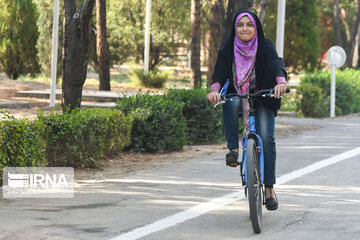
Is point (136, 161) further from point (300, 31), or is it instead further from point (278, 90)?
point (300, 31)

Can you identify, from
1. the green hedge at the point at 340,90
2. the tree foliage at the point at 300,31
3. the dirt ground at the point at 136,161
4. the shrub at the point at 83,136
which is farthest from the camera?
the tree foliage at the point at 300,31

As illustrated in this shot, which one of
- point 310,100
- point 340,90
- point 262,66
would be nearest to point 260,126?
point 262,66

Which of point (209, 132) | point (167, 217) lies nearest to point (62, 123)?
point (167, 217)

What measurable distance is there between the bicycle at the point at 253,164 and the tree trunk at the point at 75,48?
5442 mm

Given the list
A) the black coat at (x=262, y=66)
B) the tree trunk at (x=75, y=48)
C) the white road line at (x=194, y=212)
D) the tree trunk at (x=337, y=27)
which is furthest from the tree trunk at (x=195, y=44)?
the black coat at (x=262, y=66)

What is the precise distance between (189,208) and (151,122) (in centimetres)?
452

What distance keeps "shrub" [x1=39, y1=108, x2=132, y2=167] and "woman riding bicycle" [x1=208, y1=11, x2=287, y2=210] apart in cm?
306

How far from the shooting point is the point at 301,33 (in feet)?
121

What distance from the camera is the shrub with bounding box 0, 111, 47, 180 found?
8133 millimetres

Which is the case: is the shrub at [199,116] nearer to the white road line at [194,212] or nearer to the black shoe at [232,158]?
the white road line at [194,212]

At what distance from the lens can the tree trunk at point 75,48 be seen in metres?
11.8

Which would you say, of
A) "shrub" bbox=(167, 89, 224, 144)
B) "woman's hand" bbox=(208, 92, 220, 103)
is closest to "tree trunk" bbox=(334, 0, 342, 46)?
"shrub" bbox=(167, 89, 224, 144)

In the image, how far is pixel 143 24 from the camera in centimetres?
3641

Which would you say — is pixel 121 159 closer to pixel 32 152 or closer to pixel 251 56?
pixel 32 152
